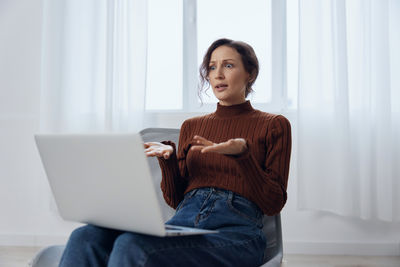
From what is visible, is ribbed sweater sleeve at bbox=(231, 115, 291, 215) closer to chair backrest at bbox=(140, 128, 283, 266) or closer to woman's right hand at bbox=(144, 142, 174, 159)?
chair backrest at bbox=(140, 128, 283, 266)

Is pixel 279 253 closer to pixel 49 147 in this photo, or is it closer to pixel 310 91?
pixel 49 147

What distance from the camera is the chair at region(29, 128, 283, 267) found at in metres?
0.90

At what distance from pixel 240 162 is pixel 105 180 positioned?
13.4 inches

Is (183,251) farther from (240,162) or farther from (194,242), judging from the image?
(240,162)

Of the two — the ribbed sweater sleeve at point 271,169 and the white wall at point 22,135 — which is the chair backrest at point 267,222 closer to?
the ribbed sweater sleeve at point 271,169

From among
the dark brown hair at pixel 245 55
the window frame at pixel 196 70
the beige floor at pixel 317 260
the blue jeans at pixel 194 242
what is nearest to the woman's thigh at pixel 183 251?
the blue jeans at pixel 194 242

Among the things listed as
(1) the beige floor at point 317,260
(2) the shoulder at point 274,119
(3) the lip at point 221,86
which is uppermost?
(3) the lip at point 221,86

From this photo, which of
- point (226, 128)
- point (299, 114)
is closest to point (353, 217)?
point (299, 114)

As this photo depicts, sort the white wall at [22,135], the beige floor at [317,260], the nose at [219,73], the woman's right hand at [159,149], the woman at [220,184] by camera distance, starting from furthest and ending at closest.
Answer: the white wall at [22,135]
the beige floor at [317,260]
the nose at [219,73]
the woman's right hand at [159,149]
the woman at [220,184]

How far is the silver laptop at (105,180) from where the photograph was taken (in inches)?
25.3

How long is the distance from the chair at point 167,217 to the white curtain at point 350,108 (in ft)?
3.25

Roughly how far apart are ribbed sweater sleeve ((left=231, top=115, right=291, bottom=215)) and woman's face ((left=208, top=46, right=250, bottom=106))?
0.17 m

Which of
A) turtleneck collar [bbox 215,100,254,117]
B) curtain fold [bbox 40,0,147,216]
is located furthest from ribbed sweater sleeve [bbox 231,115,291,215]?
curtain fold [bbox 40,0,147,216]

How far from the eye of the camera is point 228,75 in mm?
1179
